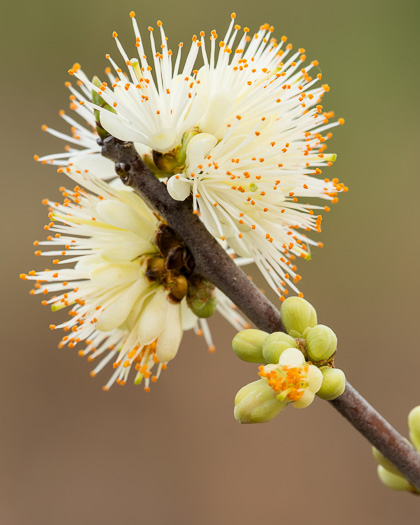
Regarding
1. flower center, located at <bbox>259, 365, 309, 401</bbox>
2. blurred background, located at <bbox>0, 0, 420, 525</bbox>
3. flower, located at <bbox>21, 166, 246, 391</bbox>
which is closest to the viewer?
flower center, located at <bbox>259, 365, 309, 401</bbox>

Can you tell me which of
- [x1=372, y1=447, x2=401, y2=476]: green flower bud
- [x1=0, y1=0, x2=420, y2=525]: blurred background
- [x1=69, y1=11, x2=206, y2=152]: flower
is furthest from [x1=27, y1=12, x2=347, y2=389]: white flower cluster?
[x1=0, y1=0, x2=420, y2=525]: blurred background

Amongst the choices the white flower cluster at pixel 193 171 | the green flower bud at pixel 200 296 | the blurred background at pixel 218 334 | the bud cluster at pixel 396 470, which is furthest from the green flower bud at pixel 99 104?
the blurred background at pixel 218 334

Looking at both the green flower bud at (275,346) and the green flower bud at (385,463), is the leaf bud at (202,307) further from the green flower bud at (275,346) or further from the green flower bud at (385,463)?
the green flower bud at (385,463)

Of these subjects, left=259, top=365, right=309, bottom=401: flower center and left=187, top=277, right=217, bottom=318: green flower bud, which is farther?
left=187, top=277, right=217, bottom=318: green flower bud

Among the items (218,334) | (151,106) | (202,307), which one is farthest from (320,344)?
(218,334)

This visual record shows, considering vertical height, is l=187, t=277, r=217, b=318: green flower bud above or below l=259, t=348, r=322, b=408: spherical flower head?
above

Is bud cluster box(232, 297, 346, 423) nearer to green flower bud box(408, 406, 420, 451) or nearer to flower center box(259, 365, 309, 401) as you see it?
flower center box(259, 365, 309, 401)
